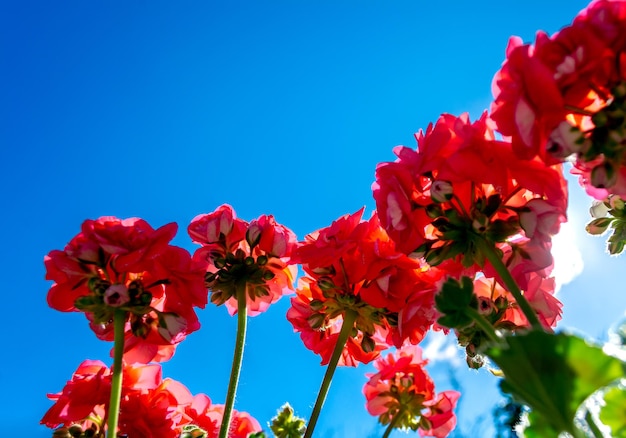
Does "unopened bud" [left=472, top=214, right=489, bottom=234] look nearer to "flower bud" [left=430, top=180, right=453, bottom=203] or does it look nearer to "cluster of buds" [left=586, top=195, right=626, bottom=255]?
"flower bud" [left=430, top=180, right=453, bottom=203]

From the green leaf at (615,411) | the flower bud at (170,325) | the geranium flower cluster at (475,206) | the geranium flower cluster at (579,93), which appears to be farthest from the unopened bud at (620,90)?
the flower bud at (170,325)

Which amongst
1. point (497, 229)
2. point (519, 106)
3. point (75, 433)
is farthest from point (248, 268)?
point (519, 106)

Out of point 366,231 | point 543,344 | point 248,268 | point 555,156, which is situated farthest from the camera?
point 248,268

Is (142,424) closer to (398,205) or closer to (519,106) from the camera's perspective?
(398,205)

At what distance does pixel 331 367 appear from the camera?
Answer: 1521 mm

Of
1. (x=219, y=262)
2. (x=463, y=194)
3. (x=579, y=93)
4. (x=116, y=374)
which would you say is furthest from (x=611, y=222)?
(x=116, y=374)

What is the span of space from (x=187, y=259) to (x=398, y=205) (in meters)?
0.51

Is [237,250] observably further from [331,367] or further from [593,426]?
[593,426]

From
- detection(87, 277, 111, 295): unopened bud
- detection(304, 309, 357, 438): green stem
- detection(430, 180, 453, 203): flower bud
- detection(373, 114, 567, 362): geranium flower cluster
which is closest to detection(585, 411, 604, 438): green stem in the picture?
detection(373, 114, 567, 362): geranium flower cluster

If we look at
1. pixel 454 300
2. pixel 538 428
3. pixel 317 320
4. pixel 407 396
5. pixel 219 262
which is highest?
pixel 219 262

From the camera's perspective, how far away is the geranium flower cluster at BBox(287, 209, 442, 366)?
57.9 inches

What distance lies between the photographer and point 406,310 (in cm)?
141

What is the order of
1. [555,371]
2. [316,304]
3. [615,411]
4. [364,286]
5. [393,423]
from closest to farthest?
[555,371]
[615,411]
[364,286]
[316,304]
[393,423]

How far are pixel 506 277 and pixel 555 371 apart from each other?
1.06 feet
